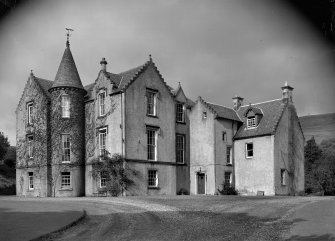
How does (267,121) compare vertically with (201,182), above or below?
above

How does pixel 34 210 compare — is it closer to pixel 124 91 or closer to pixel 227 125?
pixel 124 91

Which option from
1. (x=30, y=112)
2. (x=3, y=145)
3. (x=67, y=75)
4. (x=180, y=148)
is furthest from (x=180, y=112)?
(x=3, y=145)

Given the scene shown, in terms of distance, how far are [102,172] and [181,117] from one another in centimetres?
996

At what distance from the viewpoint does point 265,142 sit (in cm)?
3697

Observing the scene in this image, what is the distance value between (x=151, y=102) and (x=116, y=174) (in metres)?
7.17

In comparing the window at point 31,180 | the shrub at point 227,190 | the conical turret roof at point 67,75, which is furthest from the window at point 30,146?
the shrub at point 227,190

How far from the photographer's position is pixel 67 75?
35.9 m

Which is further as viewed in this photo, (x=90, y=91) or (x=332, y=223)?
(x=90, y=91)

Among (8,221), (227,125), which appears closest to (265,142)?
(227,125)

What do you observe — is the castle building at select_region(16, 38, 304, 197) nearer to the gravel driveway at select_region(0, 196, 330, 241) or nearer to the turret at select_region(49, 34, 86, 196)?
the turret at select_region(49, 34, 86, 196)

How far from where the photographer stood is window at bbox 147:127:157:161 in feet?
115

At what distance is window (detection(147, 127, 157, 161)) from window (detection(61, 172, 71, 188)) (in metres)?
7.27

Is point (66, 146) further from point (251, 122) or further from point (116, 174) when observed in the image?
point (251, 122)

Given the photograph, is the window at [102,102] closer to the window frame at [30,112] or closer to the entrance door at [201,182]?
the window frame at [30,112]
